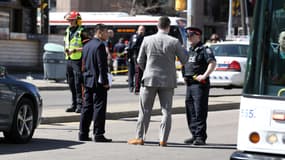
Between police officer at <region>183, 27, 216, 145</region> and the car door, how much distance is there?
2920mm

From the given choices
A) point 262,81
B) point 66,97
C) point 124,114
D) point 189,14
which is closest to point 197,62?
point 262,81

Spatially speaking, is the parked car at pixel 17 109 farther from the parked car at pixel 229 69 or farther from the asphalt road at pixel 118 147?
the parked car at pixel 229 69

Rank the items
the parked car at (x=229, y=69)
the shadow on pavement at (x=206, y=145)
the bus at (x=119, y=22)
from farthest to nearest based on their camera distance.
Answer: the bus at (x=119, y=22)
the parked car at (x=229, y=69)
the shadow on pavement at (x=206, y=145)

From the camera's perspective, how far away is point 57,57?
1134 inches

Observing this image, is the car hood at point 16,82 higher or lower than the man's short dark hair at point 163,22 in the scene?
lower

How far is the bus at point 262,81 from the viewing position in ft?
26.4

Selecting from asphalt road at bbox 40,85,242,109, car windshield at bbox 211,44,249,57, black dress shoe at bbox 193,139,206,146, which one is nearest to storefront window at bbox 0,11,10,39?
asphalt road at bbox 40,85,242,109

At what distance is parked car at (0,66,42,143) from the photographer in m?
11.3

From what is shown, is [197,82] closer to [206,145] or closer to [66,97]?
[206,145]

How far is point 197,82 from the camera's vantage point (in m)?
12.3

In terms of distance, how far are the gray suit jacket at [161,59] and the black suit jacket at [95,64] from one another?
0.74 meters

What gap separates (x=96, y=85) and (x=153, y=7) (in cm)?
5079

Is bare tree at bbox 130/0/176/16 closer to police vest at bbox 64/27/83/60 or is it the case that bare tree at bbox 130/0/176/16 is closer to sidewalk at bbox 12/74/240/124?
sidewalk at bbox 12/74/240/124

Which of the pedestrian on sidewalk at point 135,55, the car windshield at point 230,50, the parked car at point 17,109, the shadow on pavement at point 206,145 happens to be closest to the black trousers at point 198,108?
the shadow on pavement at point 206,145
